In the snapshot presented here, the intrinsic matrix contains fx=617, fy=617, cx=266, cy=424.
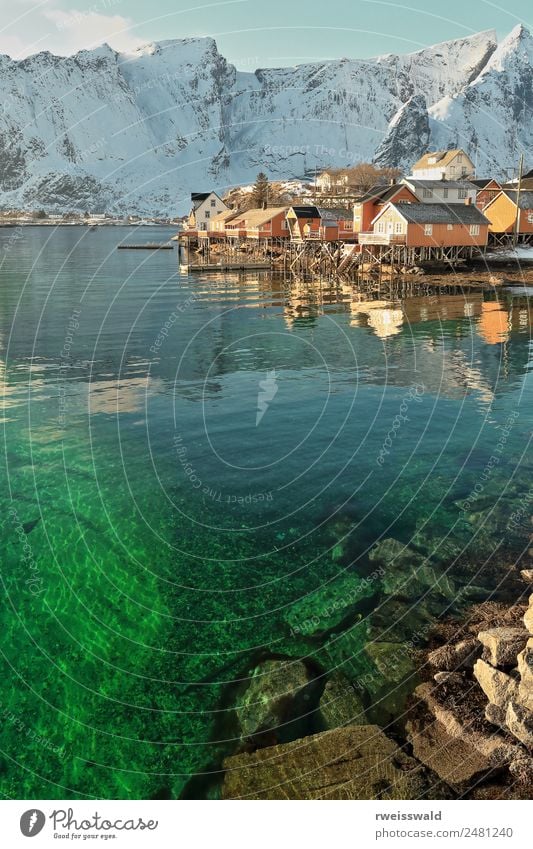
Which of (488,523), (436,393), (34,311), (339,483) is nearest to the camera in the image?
(488,523)

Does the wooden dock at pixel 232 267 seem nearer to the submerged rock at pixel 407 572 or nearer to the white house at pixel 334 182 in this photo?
the white house at pixel 334 182

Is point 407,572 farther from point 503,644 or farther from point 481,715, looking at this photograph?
point 481,715

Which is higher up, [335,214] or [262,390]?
[335,214]

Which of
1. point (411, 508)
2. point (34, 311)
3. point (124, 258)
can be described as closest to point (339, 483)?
point (411, 508)

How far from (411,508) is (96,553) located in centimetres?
985

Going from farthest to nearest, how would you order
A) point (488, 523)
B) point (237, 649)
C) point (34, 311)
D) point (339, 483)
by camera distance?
point (34, 311), point (339, 483), point (488, 523), point (237, 649)

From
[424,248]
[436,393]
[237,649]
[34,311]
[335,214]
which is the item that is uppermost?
[335,214]

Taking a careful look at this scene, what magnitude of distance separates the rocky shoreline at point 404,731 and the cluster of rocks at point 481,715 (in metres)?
0.02

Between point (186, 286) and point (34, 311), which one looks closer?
point (34, 311)

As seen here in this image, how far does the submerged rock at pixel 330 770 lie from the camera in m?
10.6

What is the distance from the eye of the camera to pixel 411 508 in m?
19.9

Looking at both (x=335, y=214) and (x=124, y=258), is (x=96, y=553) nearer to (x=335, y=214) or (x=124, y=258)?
(x=335, y=214)

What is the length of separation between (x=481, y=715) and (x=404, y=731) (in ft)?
4.79

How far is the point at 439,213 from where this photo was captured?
7888 cm
